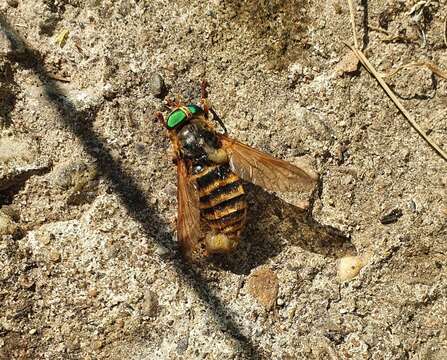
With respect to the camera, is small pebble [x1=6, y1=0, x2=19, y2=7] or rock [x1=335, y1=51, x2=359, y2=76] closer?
A: small pebble [x1=6, y1=0, x2=19, y2=7]

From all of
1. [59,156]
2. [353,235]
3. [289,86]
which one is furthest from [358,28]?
[59,156]

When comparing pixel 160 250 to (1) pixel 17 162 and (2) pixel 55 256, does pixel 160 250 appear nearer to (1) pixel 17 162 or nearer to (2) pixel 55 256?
(2) pixel 55 256

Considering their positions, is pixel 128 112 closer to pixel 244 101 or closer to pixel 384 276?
pixel 244 101

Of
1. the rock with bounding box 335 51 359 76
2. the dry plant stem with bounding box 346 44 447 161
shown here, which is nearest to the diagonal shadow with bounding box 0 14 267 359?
the rock with bounding box 335 51 359 76

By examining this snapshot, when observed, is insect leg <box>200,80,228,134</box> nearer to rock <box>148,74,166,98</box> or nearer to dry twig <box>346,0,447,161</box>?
rock <box>148,74,166,98</box>

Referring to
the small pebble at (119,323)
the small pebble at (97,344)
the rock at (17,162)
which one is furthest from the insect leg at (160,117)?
the small pebble at (97,344)

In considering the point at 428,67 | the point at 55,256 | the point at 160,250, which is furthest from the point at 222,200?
the point at 428,67
